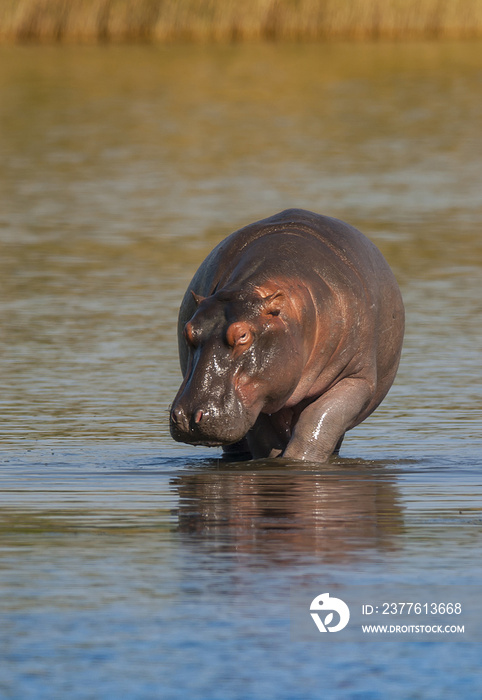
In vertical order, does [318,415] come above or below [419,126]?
above

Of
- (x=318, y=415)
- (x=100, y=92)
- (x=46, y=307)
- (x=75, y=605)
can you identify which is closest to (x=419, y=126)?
(x=100, y=92)

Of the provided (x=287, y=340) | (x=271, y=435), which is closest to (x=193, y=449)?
(x=271, y=435)

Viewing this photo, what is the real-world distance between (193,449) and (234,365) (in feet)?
4.50

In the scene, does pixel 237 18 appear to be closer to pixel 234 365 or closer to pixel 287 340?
pixel 287 340

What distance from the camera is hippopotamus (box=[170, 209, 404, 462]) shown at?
21.2 ft

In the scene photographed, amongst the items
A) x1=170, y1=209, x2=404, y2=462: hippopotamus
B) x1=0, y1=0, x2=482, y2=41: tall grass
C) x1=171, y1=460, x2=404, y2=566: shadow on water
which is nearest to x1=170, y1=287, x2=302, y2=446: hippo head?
x1=170, y1=209, x2=404, y2=462: hippopotamus

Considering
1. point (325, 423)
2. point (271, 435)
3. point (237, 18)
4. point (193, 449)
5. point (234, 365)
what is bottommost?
point (237, 18)

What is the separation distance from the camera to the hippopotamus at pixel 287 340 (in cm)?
645

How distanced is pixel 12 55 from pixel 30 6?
1.45m

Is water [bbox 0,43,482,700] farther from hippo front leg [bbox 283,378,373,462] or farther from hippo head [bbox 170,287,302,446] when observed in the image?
hippo head [bbox 170,287,302,446]

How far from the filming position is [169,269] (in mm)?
13047

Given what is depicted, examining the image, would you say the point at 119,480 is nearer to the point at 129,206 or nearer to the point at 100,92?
the point at 129,206

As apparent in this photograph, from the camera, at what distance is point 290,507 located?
611 cm

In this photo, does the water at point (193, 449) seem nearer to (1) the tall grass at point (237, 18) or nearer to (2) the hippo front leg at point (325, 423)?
(2) the hippo front leg at point (325, 423)
